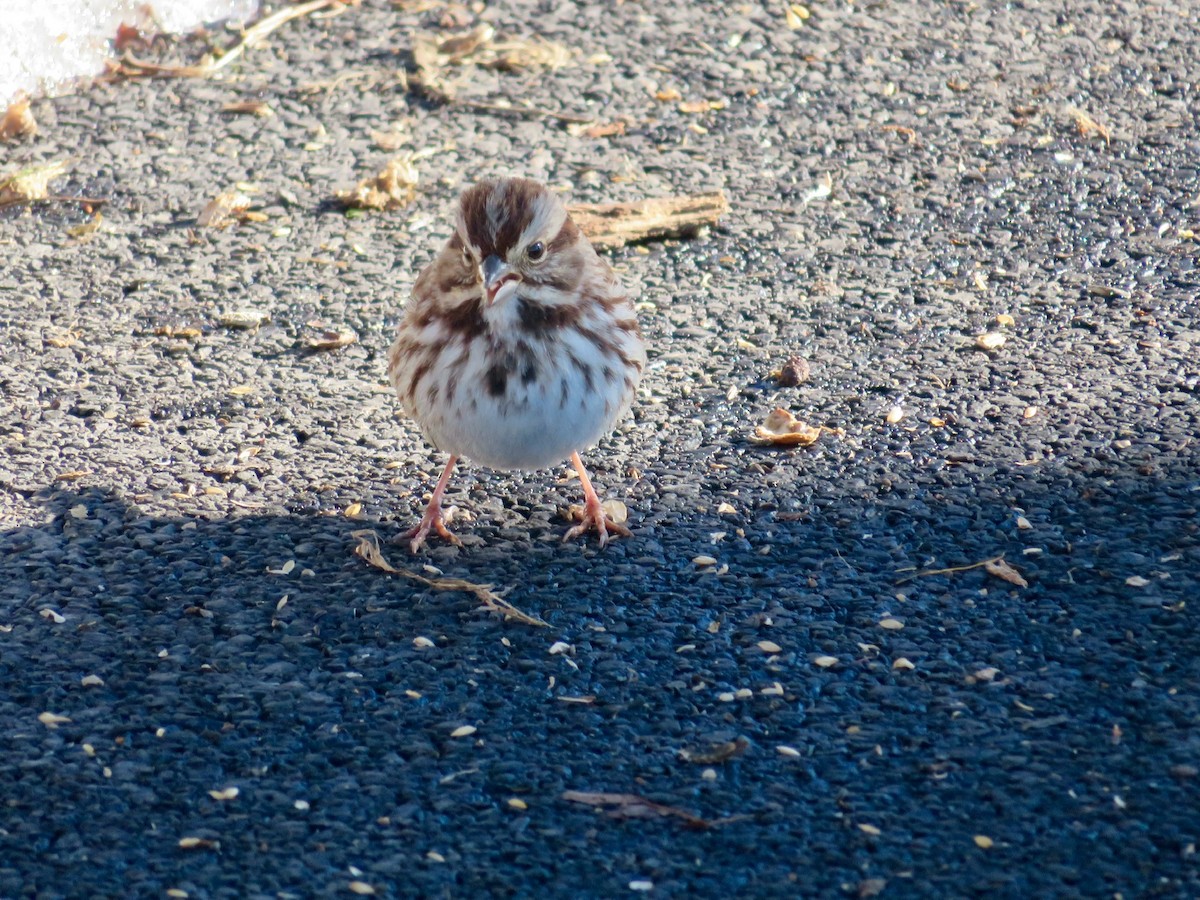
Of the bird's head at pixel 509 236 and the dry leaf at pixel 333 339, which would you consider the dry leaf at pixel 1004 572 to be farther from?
the dry leaf at pixel 333 339

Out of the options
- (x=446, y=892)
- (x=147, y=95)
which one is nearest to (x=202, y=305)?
(x=147, y=95)

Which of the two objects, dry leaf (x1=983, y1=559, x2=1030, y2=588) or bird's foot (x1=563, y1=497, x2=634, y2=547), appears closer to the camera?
dry leaf (x1=983, y1=559, x2=1030, y2=588)

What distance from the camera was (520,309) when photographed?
4.05 metres

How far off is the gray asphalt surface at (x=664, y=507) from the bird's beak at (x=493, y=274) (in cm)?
87

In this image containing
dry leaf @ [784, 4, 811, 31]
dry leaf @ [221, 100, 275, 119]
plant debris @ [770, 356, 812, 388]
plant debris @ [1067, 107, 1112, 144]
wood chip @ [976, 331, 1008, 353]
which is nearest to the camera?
plant debris @ [770, 356, 812, 388]

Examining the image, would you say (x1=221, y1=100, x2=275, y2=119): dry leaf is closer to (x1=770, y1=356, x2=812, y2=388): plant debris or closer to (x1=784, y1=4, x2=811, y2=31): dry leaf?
(x1=784, y1=4, x2=811, y2=31): dry leaf

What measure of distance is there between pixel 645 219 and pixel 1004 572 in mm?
2542

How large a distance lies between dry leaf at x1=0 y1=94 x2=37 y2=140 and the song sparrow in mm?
3377

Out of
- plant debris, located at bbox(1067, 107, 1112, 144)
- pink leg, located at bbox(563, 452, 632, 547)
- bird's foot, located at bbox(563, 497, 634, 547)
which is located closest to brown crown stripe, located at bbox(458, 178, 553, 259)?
pink leg, located at bbox(563, 452, 632, 547)

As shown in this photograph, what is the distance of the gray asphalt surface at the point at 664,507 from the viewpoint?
3.26 metres

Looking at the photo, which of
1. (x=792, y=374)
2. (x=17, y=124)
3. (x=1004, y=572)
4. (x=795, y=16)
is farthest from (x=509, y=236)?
(x=795, y=16)

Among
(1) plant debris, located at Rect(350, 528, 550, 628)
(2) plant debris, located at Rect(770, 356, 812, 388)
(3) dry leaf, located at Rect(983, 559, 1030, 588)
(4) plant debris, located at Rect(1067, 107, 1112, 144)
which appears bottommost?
(1) plant debris, located at Rect(350, 528, 550, 628)

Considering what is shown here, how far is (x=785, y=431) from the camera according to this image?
4742 millimetres

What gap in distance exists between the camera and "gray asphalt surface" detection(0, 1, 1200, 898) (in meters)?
3.26
